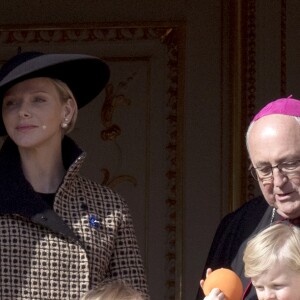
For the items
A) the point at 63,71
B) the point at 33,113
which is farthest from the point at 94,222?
the point at 63,71

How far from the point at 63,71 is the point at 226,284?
884mm

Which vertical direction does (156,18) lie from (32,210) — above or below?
above

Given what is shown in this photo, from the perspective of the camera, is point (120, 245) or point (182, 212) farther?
point (182, 212)

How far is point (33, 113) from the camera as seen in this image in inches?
160

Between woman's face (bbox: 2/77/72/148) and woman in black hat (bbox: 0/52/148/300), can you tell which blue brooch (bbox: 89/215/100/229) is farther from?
woman's face (bbox: 2/77/72/148)

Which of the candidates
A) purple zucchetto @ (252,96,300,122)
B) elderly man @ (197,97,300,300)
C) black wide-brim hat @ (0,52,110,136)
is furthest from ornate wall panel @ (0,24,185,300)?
purple zucchetto @ (252,96,300,122)

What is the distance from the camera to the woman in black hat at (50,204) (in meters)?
3.97

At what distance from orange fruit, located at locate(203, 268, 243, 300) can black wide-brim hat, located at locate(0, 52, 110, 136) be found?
0.79m

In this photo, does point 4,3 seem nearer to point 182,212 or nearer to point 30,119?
point 182,212

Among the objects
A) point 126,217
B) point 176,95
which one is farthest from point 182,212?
point 126,217

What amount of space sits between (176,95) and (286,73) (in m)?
0.43

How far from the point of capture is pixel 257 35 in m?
5.79

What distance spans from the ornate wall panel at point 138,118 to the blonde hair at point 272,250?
83.1 inches

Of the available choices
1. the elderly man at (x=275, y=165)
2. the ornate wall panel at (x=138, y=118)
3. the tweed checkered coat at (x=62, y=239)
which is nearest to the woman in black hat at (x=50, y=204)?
the tweed checkered coat at (x=62, y=239)
